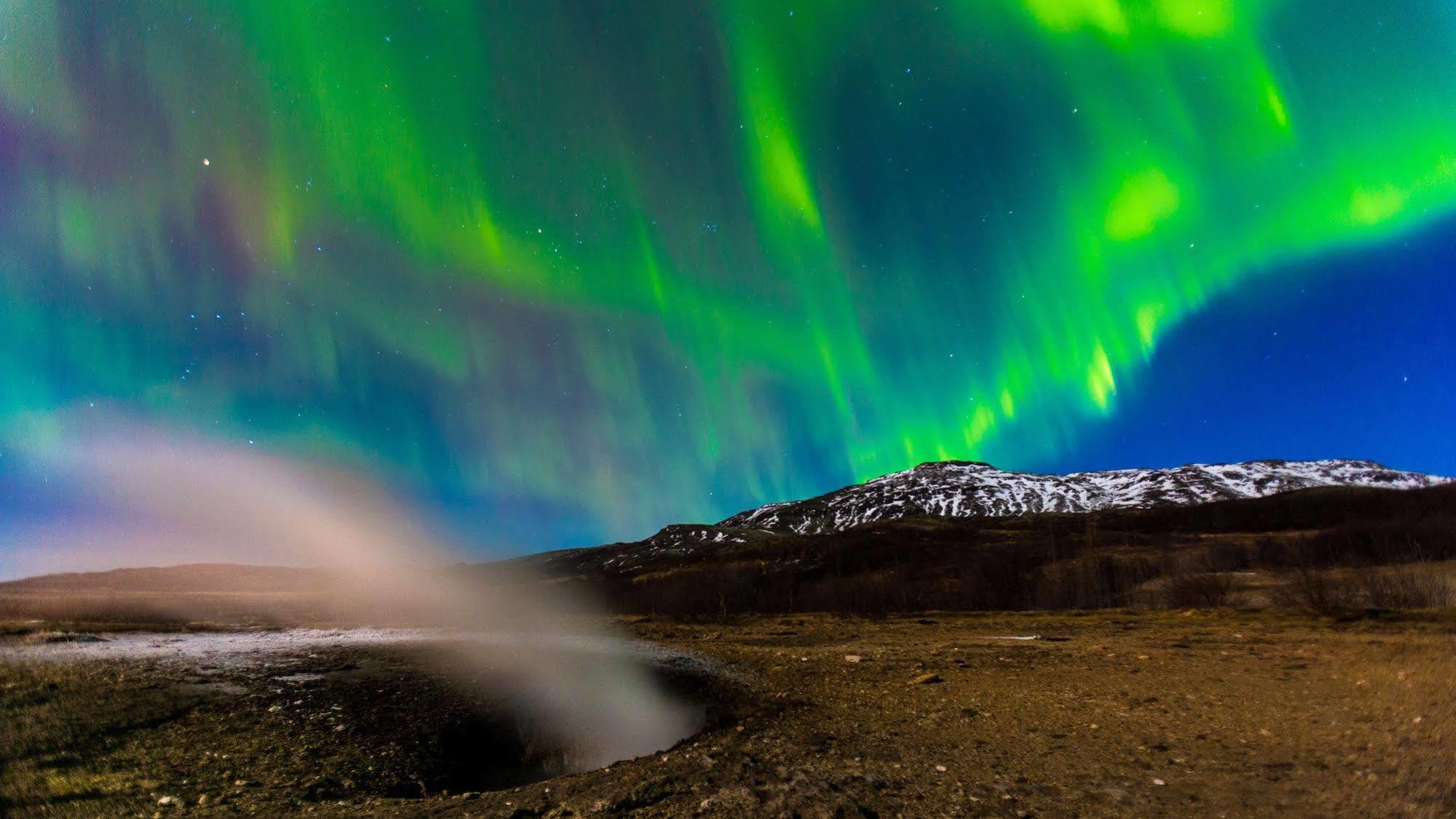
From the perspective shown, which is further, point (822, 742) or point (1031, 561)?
point (1031, 561)

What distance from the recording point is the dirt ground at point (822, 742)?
661cm

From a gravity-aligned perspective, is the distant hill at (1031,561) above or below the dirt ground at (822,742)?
below

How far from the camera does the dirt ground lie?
661 cm

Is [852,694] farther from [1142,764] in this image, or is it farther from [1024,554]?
[1024,554]

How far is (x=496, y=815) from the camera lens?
6.27 metres

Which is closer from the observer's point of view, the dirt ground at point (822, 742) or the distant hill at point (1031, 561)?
the dirt ground at point (822, 742)

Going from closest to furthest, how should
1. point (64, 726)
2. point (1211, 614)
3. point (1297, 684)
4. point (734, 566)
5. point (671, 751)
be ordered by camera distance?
point (671, 751)
point (64, 726)
point (1297, 684)
point (1211, 614)
point (734, 566)

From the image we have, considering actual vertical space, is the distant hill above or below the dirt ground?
below

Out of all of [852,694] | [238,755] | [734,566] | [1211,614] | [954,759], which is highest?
[238,755]

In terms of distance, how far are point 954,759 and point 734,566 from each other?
448ft

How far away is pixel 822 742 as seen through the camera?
9117 millimetres

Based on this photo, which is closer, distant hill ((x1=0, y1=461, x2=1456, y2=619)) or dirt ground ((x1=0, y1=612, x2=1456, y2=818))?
dirt ground ((x1=0, y1=612, x2=1456, y2=818))

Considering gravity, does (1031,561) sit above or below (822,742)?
below

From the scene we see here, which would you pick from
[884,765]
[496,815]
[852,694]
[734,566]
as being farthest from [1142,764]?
[734,566]
